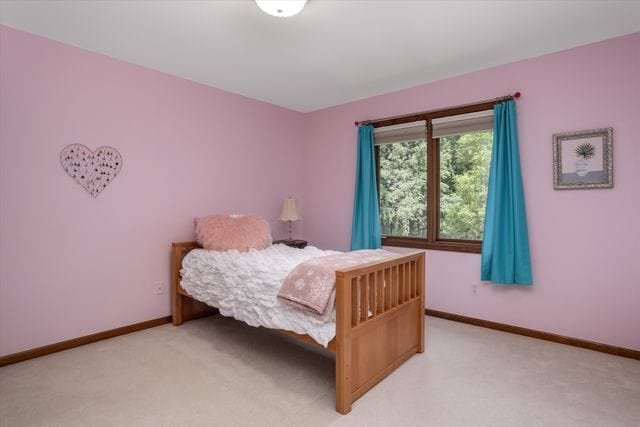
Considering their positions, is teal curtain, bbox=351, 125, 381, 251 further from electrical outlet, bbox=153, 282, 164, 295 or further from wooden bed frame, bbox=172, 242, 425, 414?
electrical outlet, bbox=153, 282, 164, 295

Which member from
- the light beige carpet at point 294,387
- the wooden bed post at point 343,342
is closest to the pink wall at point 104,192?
the light beige carpet at point 294,387

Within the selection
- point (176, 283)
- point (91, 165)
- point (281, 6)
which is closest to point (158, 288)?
point (176, 283)

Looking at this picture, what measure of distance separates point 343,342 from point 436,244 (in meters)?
2.09

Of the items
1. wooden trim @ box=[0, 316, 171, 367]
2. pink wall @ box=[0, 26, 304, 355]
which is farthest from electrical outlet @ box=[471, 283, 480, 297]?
wooden trim @ box=[0, 316, 171, 367]

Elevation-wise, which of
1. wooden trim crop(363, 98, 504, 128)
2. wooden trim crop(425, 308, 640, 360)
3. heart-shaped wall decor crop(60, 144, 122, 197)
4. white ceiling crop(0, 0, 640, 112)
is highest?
white ceiling crop(0, 0, 640, 112)

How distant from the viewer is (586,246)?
279cm

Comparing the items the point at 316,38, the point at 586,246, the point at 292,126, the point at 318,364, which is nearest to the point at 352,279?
the point at 318,364

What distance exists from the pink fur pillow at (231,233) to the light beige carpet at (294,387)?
85 cm

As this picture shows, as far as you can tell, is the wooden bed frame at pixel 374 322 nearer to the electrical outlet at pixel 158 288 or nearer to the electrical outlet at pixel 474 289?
the electrical outlet at pixel 474 289

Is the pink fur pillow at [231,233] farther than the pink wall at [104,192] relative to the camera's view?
Yes

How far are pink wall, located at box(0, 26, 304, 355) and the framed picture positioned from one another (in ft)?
10.5

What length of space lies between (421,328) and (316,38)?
95.3 inches

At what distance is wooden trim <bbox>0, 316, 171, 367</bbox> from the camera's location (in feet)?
8.25

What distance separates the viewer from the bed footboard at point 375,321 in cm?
192
